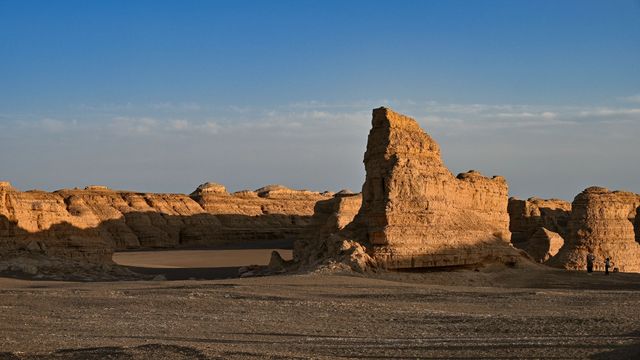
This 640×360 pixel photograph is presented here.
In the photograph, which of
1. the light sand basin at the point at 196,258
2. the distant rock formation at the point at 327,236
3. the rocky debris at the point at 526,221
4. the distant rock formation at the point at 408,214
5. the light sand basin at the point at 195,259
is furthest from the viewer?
the rocky debris at the point at 526,221

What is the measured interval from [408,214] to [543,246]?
1854 cm

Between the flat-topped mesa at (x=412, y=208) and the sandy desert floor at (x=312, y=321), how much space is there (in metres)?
1.59

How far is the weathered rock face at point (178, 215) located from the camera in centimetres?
5012

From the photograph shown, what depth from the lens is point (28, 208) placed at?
103 ft

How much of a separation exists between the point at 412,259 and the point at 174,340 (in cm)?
1392

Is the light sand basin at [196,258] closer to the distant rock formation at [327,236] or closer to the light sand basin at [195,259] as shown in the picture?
the light sand basin at [195,259]

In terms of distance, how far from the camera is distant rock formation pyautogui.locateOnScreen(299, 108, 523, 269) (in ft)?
83.3

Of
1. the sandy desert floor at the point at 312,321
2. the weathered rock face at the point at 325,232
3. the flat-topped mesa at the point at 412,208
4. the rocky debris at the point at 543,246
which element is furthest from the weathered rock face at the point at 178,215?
the rocky debris at the point at 543,246

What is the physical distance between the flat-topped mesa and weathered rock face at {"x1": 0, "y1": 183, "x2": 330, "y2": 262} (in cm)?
1232

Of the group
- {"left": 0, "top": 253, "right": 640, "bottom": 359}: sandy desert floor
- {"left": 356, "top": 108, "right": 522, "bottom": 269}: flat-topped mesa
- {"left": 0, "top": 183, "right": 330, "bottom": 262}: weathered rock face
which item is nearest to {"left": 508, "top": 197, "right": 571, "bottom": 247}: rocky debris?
{"left": 356, "top": 108, "right": 522, "bottom": 269}: flat-topped mesa

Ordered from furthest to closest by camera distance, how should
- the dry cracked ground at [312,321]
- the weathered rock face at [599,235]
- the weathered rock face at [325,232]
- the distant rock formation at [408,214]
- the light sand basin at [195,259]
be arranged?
the light sand basin at [195,259] < the weathered rock face at [599,235] < the weathered rock face at [325,232] < the distant rock formation at [408,214] < the dry cracked ground at [312,321]

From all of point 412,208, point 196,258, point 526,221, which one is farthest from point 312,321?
point 526,221

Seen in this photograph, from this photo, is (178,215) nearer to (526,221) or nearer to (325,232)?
(526,221)

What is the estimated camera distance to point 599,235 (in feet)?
123
